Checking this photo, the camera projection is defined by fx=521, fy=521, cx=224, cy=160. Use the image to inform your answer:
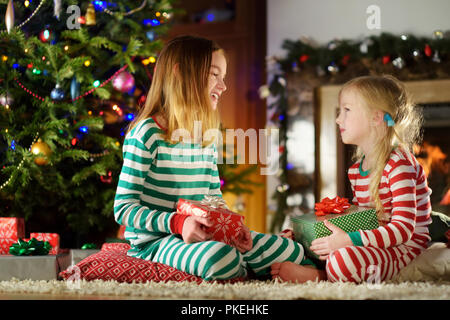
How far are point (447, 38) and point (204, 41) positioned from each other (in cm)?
208

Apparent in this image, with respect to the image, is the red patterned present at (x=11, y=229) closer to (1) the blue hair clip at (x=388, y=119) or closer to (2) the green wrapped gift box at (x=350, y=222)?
(2) the green wrapped gift box at (x=350, y=222)

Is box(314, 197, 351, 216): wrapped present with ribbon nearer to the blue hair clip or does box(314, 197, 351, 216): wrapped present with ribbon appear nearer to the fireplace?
the blue hair clip

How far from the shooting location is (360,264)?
4.09ft

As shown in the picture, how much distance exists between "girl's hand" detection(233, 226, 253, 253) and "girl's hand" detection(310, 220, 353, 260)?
171 millimetres

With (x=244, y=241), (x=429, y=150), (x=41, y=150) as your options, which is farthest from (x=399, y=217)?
(x=429, y=150)

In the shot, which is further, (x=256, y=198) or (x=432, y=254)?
(x=256, y=198)

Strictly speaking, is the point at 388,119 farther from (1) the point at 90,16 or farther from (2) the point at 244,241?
(1) the point at 90,16

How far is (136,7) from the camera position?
2338mm

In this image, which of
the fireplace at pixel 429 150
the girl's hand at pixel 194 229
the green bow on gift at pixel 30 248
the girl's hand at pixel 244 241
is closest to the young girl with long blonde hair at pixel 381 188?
the girl's hand at pixel 244 241

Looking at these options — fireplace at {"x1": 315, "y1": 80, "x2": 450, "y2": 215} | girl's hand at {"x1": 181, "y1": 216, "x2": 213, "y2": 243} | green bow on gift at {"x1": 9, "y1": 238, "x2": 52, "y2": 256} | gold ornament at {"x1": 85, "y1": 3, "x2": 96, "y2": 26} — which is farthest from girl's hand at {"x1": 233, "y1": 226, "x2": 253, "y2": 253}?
fireplace at {"x1": 315, "y1": 80, "x2": 450, "y2": 215}

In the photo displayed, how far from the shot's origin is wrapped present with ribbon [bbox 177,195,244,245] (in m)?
1.28

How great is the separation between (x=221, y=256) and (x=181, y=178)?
0.28 meters

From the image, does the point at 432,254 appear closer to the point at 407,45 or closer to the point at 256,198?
the point at 407,45

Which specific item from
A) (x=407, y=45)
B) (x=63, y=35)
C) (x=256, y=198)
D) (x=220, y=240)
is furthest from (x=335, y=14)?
(x=220, y=240)
